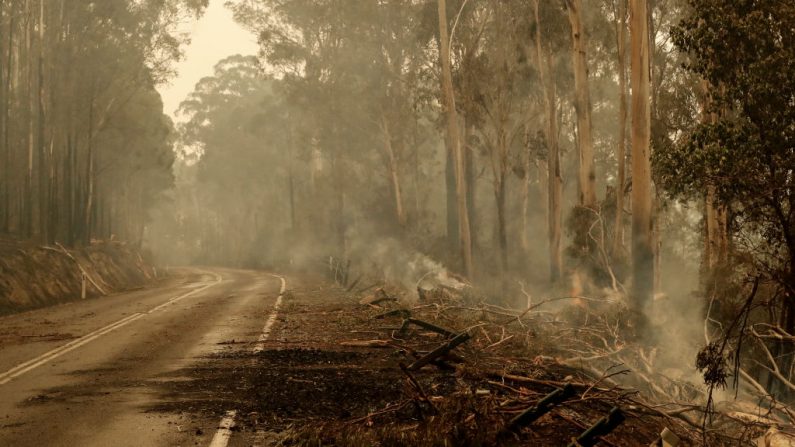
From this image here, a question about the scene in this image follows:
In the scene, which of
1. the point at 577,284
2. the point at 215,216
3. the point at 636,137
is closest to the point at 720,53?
the point at 636,137

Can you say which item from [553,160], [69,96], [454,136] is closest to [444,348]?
[454,136]

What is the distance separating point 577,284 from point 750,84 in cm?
1182

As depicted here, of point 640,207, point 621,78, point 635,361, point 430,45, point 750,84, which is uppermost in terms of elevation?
point 430,45

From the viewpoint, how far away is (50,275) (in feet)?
78.7

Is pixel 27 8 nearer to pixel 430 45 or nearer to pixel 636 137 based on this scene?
pixel 430 45

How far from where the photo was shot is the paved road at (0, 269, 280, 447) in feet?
23.5

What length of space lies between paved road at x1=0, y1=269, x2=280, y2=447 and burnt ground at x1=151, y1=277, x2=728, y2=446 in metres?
0.45

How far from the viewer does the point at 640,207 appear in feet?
58.1

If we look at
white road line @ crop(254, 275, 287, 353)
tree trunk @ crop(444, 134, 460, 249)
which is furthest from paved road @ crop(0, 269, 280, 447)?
tree trunk @ crop(444, 134, 460, 249)

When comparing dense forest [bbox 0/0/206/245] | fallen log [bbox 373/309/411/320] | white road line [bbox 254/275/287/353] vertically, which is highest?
dense forest [bbox 0/0/206/245]

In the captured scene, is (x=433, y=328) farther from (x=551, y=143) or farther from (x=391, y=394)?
(x=551, y=143)

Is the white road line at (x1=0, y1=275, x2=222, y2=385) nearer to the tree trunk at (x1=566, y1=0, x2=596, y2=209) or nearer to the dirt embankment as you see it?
the dirt embankment

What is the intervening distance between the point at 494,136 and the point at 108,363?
27.8 meters

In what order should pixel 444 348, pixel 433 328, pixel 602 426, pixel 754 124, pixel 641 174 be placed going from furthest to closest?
pixel 641 174 < pixel 754 124 < pixel 433 328 < pixel 444 348 < pixel 602 426
